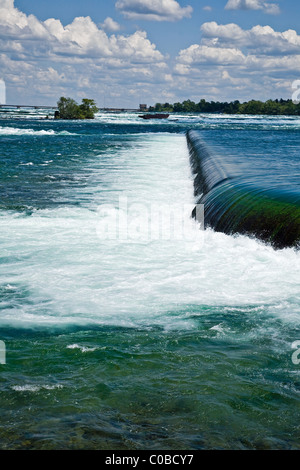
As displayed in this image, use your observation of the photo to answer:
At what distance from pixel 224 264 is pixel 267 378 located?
4.39 meters

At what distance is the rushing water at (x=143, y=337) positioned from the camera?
15.1 ft

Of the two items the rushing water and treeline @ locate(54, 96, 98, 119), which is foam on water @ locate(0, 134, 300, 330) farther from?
treeline @ locate(54, 96, 98, 119)

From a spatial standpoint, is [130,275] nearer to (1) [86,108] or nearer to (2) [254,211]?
(2) [254,211]

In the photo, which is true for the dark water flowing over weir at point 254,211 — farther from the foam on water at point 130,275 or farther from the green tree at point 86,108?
the green tree at point 86,108

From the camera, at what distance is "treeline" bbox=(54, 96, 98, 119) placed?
121375 mm

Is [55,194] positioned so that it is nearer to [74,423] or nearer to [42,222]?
[42,222]

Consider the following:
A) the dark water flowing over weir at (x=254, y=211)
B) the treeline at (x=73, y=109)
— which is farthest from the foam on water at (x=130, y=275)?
the treeline at (x=73, y=109)

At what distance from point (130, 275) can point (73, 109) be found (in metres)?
118

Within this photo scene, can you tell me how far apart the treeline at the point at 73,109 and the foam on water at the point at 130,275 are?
111457mm

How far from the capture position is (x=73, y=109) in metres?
122

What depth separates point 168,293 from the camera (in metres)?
8.32

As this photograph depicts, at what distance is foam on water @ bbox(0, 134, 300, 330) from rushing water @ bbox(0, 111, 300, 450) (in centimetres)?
3
